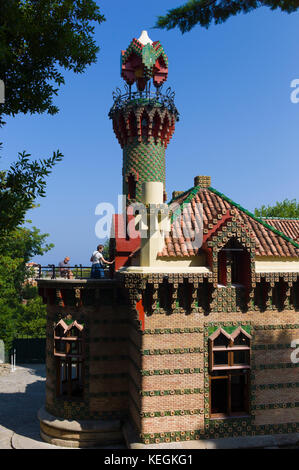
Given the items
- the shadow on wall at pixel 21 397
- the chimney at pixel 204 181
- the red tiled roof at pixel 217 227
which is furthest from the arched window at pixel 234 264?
the shadow on wall at pixel 21 397

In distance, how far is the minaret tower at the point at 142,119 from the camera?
1852 cm

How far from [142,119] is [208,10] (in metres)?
11.1

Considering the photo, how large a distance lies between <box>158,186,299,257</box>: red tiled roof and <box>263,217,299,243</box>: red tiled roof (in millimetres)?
11830

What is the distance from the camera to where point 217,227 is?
1241 cm

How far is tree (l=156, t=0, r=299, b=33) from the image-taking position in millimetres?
7430

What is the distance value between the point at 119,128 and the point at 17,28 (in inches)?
481

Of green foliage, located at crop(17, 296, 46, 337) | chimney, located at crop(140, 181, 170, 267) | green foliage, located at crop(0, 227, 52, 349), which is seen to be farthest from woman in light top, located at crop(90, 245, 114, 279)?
green foliage, located at crop(17, 296, 46, 337)

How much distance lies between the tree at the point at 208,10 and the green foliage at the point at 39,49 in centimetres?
227

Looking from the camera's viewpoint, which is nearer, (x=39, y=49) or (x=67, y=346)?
(x=39, y=49)

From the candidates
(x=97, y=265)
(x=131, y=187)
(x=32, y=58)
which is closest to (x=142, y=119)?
(x=131, y=187)

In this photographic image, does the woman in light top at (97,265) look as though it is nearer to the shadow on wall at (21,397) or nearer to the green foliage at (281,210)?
the shadow on wall at (21,397)

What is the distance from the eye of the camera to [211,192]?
1568 centimetres

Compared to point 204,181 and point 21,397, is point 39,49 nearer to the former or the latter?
point 204,181

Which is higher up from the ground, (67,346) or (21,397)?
(67,346)
